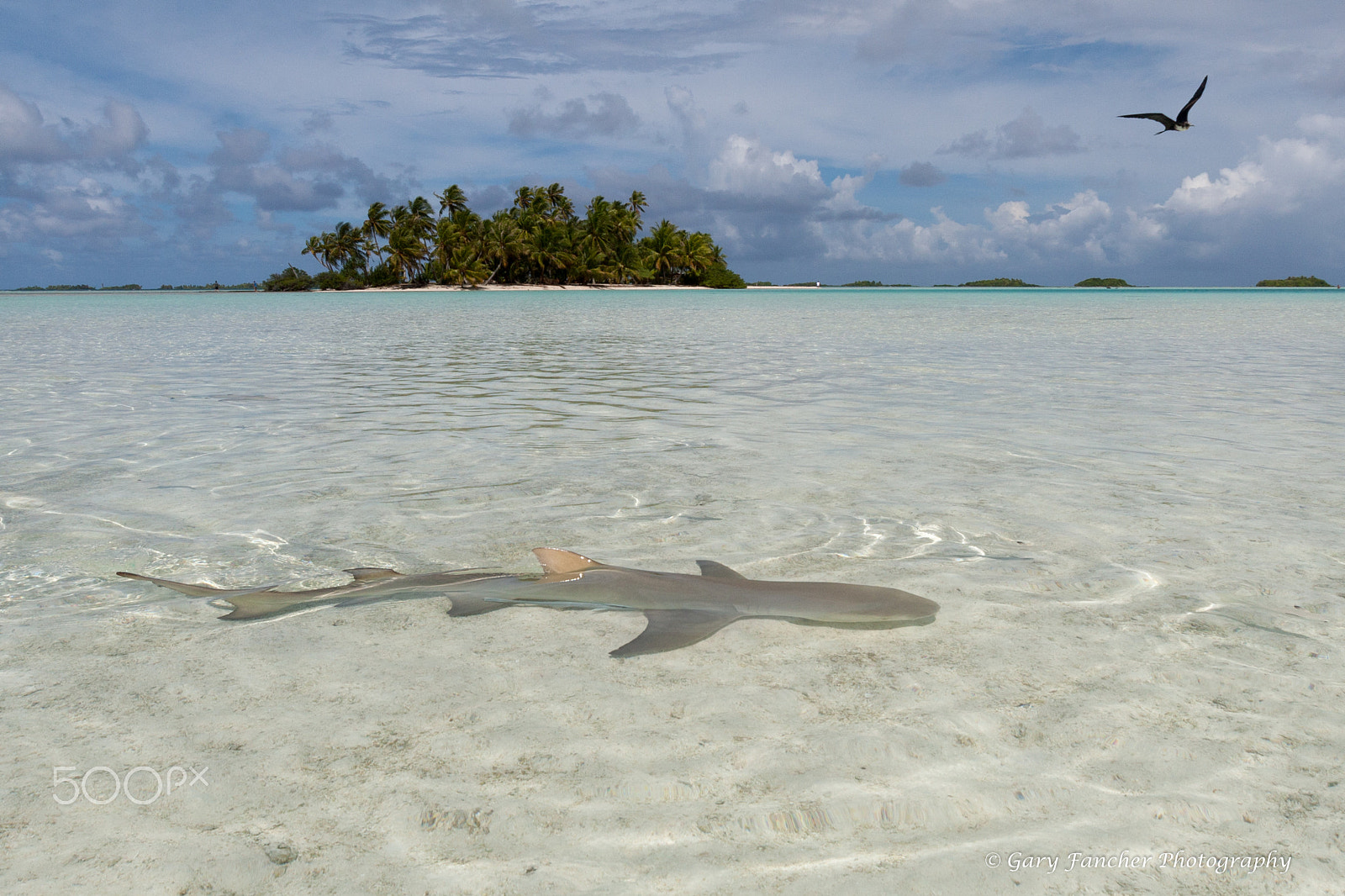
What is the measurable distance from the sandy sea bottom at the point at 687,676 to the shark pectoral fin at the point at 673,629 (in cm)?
6

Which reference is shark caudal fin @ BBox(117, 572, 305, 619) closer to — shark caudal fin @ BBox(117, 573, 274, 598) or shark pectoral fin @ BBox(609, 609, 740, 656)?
shark caudal fin @ BBox(117, 573, 274, 598)

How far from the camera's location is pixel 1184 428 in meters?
6.75

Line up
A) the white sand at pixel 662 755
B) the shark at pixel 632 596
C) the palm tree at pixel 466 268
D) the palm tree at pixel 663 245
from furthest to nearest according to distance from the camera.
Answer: the palm tree at pixel 663 245
the palm tree at pixel 466 268
the shark at pixel 632 596
the white sand at pixel 662 755

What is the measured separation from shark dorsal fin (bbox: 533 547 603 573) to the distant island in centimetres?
8028

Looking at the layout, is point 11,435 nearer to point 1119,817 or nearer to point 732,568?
point 732,568

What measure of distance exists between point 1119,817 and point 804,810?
716 mm

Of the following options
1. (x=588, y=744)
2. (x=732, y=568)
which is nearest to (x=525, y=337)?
(x=732, y=568)

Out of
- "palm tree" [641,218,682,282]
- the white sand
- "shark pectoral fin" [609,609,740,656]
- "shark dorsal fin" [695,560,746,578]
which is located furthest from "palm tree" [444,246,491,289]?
"shark pectoral fin" [609,609,740,656]

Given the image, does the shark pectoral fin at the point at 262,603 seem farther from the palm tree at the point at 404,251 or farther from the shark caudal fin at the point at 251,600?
the palm tree at the point at 404,251

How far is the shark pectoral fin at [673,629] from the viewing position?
270cm

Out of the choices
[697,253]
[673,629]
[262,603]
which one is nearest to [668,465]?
[673,629]

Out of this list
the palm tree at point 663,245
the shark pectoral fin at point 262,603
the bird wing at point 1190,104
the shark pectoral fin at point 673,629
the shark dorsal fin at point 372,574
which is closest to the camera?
the shark pectoral fin at point 673,629

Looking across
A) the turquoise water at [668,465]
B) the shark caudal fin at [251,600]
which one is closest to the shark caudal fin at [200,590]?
the shark caudal fin at [251,600]

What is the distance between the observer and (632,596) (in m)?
3.07
